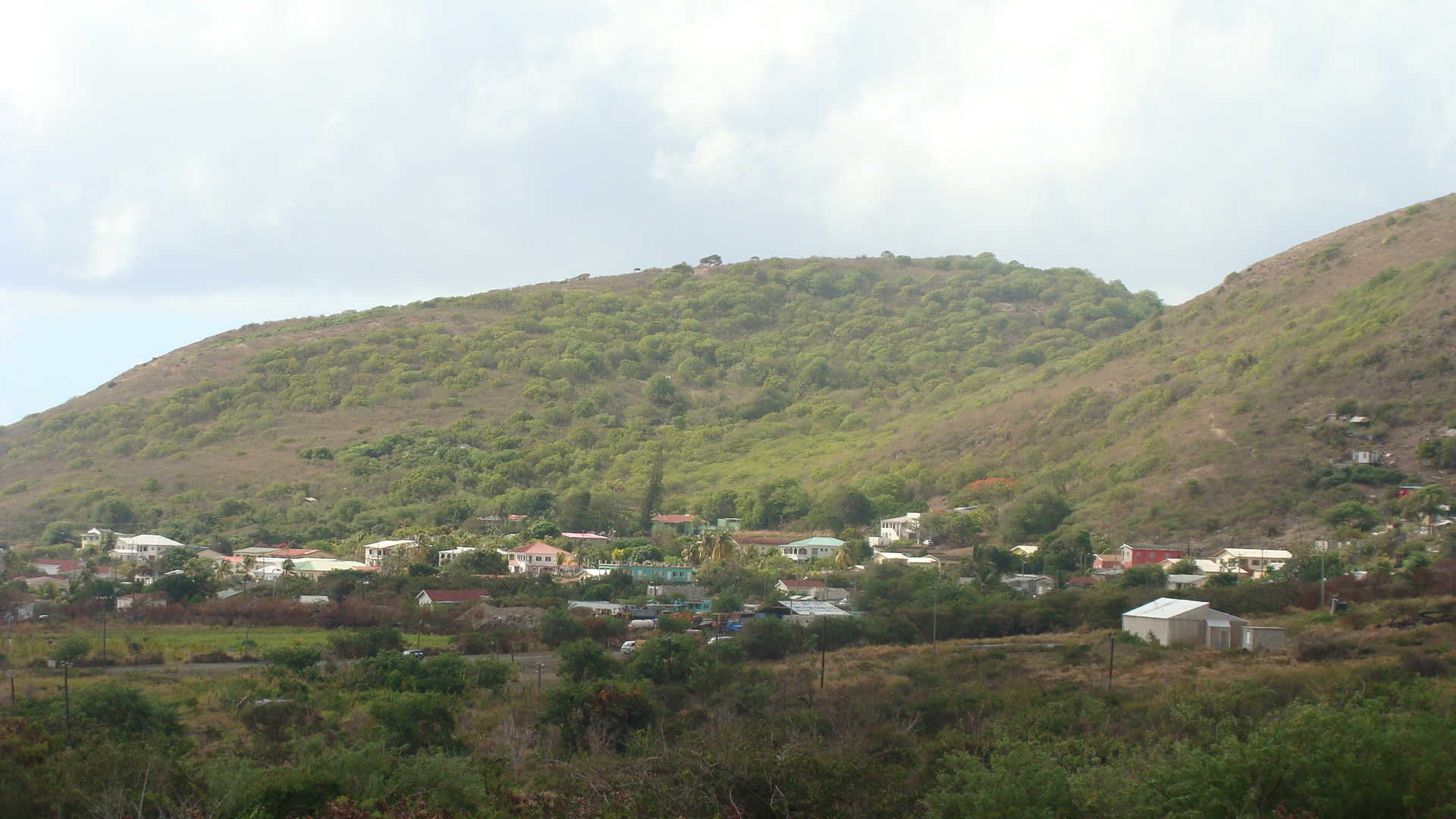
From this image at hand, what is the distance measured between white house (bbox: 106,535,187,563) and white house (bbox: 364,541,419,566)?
8538 mm

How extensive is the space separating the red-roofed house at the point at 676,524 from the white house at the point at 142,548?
23.7 metres

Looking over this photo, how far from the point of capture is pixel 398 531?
200 ft

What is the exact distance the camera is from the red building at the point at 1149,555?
4512cm

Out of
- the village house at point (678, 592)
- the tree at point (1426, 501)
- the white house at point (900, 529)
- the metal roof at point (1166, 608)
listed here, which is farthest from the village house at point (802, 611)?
the tree at point (1426, 501)

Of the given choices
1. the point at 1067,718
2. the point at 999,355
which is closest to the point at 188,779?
the point at 1067,718

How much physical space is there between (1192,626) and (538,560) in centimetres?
3022

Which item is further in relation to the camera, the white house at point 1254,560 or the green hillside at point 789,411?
the green hillside at point 789,411

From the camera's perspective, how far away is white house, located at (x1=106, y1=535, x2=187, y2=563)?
5469 centimetres

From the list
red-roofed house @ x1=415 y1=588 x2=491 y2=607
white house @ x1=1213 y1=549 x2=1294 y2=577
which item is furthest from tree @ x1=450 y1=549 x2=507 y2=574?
white house @ x1=1213 y1=549 x2=1294 y2=577

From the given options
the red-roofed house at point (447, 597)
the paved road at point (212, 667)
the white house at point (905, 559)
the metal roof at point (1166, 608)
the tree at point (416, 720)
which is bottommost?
the paved road at point (212, 667)

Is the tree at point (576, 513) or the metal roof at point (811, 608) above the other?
the tree at point (576, 513)

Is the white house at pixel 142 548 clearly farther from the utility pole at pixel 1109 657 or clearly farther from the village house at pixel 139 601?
the utility pole at pixel 1109 657

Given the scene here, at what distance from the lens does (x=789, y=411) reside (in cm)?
9519

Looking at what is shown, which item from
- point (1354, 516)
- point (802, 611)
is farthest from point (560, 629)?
point (1354, 516)
